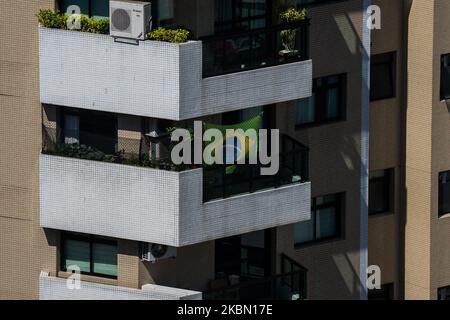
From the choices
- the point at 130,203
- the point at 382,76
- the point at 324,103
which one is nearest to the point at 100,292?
the point at 130,203

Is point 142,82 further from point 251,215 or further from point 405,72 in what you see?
point 405,72

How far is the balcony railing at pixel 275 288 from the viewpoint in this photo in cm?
7044

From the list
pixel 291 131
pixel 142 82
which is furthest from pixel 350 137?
pixel 142 82

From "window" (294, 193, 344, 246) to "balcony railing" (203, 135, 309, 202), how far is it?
247 centimetres

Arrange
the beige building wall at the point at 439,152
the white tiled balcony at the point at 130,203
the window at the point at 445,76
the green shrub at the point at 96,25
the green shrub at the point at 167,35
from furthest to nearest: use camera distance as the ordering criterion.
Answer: the window at the point at 445,76 → the beige building wall at the point at 439,152 → the white tiled balcony at the point at 130,203 → the green shrub at the point at 96,25 → the green shrub at the point at 167,35

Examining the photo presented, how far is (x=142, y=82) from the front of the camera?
67938 millimetres

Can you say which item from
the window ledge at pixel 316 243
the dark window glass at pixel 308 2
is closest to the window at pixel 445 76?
the dark window glass at pixel 308 2

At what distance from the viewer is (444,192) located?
76.5 meters

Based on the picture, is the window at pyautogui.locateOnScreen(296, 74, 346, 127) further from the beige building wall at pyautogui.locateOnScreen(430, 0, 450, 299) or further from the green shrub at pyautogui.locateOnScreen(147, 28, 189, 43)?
the green shrub at pyautogui.locateOnScreen(147, 28, 189, 43)

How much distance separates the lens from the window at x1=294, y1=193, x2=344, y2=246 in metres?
73.8

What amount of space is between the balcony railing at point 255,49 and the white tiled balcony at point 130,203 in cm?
250

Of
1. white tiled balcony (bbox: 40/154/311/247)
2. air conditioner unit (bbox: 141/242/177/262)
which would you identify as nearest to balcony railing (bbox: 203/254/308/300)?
air conditioner unit (bbox: 141/242/177/262)

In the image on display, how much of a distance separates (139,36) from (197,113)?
2186 millimetres

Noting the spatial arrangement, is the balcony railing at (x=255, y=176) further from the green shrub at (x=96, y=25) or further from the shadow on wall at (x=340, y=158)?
the green shrub at (x=96, y=25)
